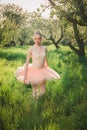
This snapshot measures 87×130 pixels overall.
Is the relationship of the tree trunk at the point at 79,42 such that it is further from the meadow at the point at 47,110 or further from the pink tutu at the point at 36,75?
the pink tutu at the point at 36,75

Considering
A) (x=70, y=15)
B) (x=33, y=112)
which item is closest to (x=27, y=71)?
(x=33, y=112)

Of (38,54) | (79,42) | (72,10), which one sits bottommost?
(79,42)

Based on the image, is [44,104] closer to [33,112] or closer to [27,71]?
[33,112]

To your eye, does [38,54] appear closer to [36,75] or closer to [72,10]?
[36,75]

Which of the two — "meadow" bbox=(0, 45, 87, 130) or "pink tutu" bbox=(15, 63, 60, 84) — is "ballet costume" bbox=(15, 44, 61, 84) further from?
"meadow" bbox=(0, 45, 87, 130)

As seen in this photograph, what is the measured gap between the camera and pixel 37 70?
22.2 ft

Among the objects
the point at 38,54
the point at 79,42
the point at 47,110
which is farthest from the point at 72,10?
the point at 47,110

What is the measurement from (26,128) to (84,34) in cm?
1528

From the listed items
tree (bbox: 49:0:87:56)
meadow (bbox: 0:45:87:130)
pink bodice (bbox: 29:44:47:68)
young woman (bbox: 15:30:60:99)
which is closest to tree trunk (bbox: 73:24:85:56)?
tree (bbox: 49:0:87:56)

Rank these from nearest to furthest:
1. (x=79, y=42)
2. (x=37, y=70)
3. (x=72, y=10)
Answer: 1. (x=37, y=70)
2. (x=72, y=10)
3. (x=79, y=42)

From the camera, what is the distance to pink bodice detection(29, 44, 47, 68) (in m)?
6.63

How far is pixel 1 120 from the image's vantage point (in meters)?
4.58

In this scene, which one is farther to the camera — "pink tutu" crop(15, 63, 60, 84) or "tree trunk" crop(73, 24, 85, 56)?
"tree trunk" crop(73, 24, 85, 56)

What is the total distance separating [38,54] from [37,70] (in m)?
0.40
